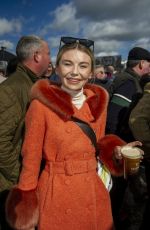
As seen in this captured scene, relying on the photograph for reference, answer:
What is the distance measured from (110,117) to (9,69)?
250 centimetres

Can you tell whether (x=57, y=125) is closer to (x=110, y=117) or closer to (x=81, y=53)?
(x=81, y=53)

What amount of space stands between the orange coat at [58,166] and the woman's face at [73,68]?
0.31ft

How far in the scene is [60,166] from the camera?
2.18 metres

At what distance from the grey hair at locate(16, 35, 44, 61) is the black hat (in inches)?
71.4

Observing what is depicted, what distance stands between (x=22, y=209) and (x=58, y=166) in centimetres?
37

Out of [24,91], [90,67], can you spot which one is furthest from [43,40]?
[90,67]

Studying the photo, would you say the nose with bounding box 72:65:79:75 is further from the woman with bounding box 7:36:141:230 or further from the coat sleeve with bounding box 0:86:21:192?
the coat sleeve with bounding box 0:86:21:192

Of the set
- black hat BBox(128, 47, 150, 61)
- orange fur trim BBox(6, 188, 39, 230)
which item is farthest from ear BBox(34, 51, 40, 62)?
black hat BBox(128, 47, 150, 61)

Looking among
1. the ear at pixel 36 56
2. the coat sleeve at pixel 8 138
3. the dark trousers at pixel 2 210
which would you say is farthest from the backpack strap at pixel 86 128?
the ear at pixel 36 56

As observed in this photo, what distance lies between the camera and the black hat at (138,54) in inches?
191

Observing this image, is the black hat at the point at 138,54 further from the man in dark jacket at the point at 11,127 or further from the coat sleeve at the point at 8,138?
the coat sleeve at the point at 8,138

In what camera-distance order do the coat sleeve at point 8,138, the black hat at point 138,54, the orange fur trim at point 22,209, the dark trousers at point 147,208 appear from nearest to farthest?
the orange fur trim at point 22,209, the coat sleeve at point 8,138, the dark trousers at point 147,208, the black hat at point 138,54

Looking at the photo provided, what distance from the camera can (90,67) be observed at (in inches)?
92.7

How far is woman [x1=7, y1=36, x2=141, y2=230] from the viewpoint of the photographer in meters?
2.14
